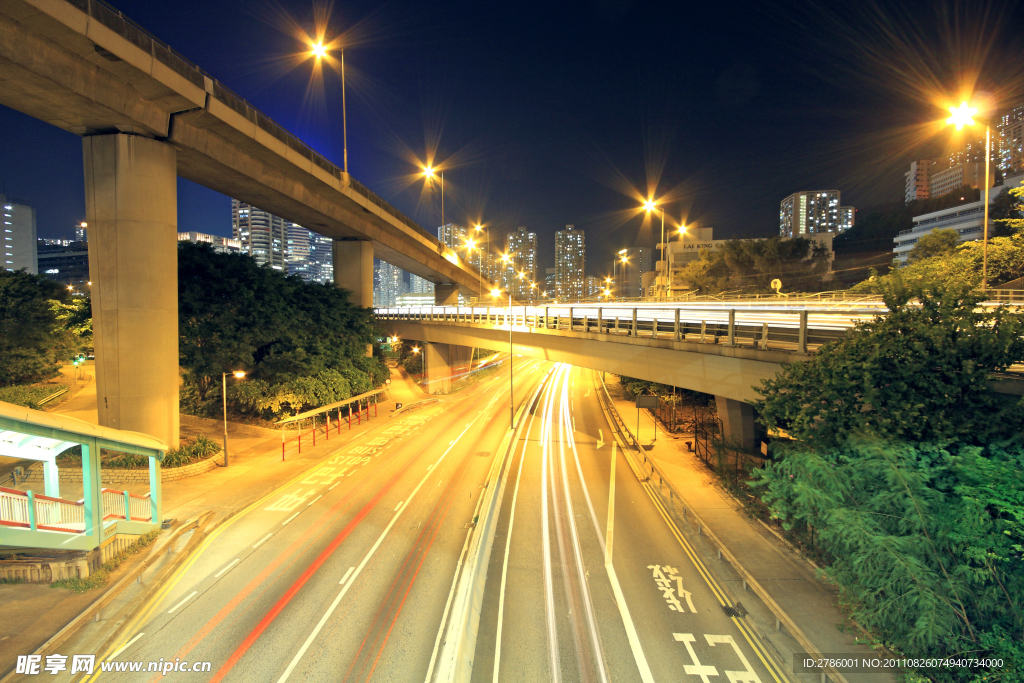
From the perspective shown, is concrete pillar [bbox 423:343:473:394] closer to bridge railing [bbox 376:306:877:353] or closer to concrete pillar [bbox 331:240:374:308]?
concrete pillar [bbox 331:240:374:308]

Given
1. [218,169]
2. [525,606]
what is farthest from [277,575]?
[218,169]

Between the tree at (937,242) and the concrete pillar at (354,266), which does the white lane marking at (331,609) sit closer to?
the concrete pillar at (354,266)

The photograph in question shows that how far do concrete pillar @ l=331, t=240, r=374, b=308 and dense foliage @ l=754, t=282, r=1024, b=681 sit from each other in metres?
36.9

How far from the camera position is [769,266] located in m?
57.7

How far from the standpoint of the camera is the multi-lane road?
8797 mm

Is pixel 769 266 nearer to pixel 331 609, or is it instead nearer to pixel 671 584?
pixel 671 584

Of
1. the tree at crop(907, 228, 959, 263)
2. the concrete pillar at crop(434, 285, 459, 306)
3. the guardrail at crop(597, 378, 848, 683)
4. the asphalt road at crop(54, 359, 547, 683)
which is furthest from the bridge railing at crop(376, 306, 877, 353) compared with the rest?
the concrete pillar at crop(434, 285, 459, 306)

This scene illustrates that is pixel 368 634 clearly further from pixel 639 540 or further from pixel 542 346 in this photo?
pixel 542 346

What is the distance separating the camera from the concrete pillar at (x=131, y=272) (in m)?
17.8

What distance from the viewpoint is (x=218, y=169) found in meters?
22.6

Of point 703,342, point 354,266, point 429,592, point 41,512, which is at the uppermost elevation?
point 354,266

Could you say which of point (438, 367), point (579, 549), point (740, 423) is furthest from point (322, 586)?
point (438, 367)

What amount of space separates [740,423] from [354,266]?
3242 centimetres

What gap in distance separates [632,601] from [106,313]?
21.3m
